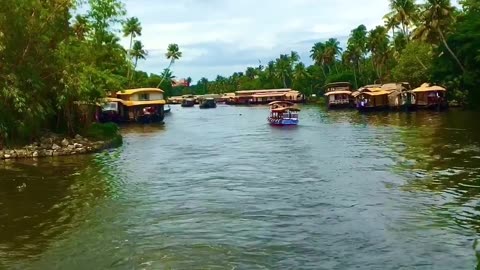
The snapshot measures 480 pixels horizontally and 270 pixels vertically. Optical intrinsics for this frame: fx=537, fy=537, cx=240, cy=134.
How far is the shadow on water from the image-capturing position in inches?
540

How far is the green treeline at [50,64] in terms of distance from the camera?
91.4 ft

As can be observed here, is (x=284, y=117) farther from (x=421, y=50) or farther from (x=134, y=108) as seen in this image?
(x=421, y=50)

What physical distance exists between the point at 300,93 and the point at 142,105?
7145 cm

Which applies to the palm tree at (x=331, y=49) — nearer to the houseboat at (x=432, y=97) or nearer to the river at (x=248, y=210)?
the houseboat at (x=432, y=97)

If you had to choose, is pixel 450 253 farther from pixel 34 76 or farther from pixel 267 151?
pixel 34 76

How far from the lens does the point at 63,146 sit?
31766 millimetres

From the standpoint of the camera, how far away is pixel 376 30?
301 ft

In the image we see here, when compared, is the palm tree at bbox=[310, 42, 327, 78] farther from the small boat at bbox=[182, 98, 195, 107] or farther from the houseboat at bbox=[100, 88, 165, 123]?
the houseboat at bbox=[100, 88, 165, 123]

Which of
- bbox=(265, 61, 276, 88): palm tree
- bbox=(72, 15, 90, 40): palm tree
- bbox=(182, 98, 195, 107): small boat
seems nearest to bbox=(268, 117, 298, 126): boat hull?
bbox=(72, 15, 90, 40): palm tree

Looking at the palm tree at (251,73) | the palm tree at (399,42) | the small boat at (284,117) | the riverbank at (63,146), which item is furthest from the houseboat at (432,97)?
the palm tree at (251,73)

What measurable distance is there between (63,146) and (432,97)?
4793 cm

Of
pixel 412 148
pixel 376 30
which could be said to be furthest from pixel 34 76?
pixel 376 30

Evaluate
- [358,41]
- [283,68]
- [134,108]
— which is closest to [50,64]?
[134,108]

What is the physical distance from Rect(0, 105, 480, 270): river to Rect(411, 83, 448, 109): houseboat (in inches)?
1368
